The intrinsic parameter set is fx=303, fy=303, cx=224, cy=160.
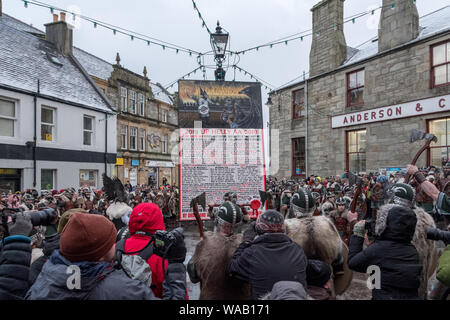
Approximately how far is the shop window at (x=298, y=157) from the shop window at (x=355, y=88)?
3.41 metres

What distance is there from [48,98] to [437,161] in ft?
56.7

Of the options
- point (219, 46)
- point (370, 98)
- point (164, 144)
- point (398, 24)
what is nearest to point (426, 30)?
point (398, 24)

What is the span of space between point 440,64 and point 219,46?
30.5 ft

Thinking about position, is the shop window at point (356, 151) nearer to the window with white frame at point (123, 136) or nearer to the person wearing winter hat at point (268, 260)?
the person wearing winter hat at point (268, 260)

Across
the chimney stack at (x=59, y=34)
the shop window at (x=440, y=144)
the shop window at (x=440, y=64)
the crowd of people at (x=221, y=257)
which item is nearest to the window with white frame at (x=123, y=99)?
the chimney stack at (x=59, y=34)

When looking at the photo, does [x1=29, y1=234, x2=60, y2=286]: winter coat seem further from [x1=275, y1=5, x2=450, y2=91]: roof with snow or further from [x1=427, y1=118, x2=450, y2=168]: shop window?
[x1=275, y1=5, x2=450, y2=91]: roof with snow

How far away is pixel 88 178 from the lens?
17.3 m

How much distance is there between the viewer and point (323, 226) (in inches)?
Result: 112

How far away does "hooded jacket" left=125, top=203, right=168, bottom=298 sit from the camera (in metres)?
2.36

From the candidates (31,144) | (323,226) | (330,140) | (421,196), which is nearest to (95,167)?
(31,144)

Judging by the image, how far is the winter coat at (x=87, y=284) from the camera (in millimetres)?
1679

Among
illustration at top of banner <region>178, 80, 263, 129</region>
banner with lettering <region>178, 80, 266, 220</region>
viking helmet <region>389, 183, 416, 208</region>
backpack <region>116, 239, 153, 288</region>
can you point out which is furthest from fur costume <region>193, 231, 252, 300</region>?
illustration at top of banner <region>178, 80, 263, 129</region>

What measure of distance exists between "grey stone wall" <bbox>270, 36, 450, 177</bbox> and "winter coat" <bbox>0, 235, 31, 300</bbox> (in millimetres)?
13152

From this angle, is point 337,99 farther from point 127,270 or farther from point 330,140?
point 127,270
